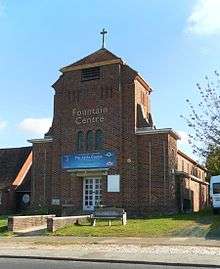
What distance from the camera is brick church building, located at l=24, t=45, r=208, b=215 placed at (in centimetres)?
3334

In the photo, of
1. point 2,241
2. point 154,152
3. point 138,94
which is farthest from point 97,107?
→ point 2,241

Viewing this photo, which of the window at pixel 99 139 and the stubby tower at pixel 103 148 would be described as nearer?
the stubby tower at pixel 103 148

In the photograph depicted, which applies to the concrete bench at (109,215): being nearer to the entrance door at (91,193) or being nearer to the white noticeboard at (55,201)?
the entrance door at (91,193)

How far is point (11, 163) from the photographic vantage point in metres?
44.7

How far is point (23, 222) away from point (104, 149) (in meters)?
9.84

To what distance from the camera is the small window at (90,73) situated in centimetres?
3603

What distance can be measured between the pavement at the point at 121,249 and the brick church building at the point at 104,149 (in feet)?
40.9

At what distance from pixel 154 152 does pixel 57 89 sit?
9.34 metres

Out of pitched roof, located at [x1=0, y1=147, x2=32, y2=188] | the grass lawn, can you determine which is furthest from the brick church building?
the grass lawn

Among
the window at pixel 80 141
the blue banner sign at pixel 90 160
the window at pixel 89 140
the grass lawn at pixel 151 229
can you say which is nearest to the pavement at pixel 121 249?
the grass lawn at pixel 151 229

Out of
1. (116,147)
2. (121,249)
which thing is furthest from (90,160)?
(121,249)

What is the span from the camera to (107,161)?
34344 millimetres

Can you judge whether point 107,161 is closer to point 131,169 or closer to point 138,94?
point 131,169

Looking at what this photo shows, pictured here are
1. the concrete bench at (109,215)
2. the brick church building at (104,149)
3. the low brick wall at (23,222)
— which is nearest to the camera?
the low brick wall at (23,222)
